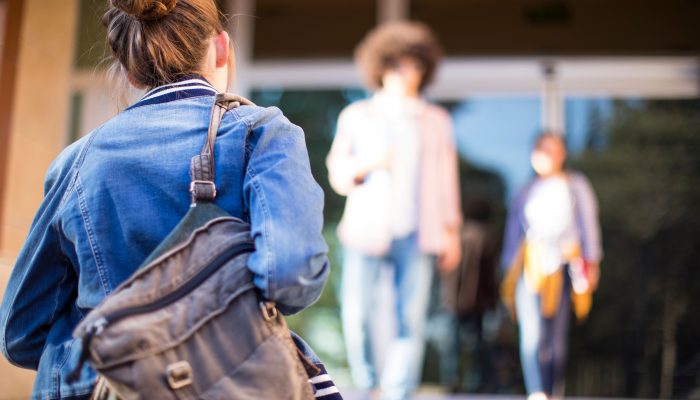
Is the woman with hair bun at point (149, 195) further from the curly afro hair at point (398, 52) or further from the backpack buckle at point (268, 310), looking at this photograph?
the curly afro hair at point (398, 52)

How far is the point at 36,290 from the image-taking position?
1.51 meters

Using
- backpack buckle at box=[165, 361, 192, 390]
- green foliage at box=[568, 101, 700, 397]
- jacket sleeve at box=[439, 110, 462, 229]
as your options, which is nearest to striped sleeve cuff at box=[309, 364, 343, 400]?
backpack buckle at box=[165, 361, 192, 390]

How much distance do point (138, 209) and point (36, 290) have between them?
0.25m

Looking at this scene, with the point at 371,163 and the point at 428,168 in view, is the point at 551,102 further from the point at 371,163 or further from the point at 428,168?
the point at 371,163

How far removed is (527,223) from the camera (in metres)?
5.96

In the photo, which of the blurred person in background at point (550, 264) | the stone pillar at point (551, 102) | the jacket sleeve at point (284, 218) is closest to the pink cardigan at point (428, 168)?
the blurred person in background at point (550, 264)

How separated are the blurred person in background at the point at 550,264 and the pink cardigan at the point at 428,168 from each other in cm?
79

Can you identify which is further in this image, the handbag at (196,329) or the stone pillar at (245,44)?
the stone pillar at (245,44)

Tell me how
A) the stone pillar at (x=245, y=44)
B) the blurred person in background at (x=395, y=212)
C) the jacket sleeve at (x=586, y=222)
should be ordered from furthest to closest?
the stone pillar at (x=245, y=44) → the jacket sleeve at (x=586, y=222) → the blurred person in background at (x=395, y=212)

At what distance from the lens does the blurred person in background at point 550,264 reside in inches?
220

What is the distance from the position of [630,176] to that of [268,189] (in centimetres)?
674

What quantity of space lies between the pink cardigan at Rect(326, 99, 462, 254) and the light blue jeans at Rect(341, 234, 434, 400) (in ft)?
0.47

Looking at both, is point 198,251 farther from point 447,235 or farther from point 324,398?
point 447,235

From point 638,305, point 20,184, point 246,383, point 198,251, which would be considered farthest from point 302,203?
point 638,305
